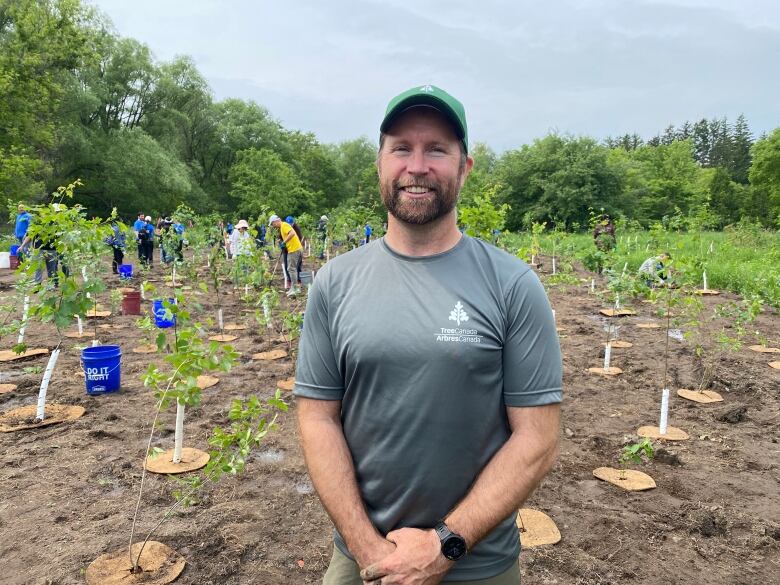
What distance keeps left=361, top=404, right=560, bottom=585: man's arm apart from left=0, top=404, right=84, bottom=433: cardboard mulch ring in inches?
190

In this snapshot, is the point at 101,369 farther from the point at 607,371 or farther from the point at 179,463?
the point at 607,371

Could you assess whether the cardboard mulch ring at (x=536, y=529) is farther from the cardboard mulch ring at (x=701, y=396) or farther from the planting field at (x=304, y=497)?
the cardboard mulch ring at (x=701, y=396)

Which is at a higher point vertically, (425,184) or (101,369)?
(425,184)

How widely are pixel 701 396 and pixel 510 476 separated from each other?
582 centimetres

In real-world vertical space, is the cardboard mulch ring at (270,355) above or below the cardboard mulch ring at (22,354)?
above

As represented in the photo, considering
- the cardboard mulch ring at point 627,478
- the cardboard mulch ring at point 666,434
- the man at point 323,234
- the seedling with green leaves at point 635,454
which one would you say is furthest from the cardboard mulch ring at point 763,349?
the man at point 323,234

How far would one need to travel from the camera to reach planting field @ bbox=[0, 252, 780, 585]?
3232mm

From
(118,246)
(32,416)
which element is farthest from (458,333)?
(118,246)

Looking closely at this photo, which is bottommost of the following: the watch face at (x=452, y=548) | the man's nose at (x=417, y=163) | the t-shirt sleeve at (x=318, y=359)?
the watch face at (x=452, y=548)

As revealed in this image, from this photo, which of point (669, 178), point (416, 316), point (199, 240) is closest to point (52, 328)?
point (199, 240)

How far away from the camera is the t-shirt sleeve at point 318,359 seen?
5.48ft

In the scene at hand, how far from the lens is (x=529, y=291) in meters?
1.55

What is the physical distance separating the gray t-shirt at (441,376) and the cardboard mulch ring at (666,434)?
13.5 feet

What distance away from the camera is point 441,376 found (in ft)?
4.96
